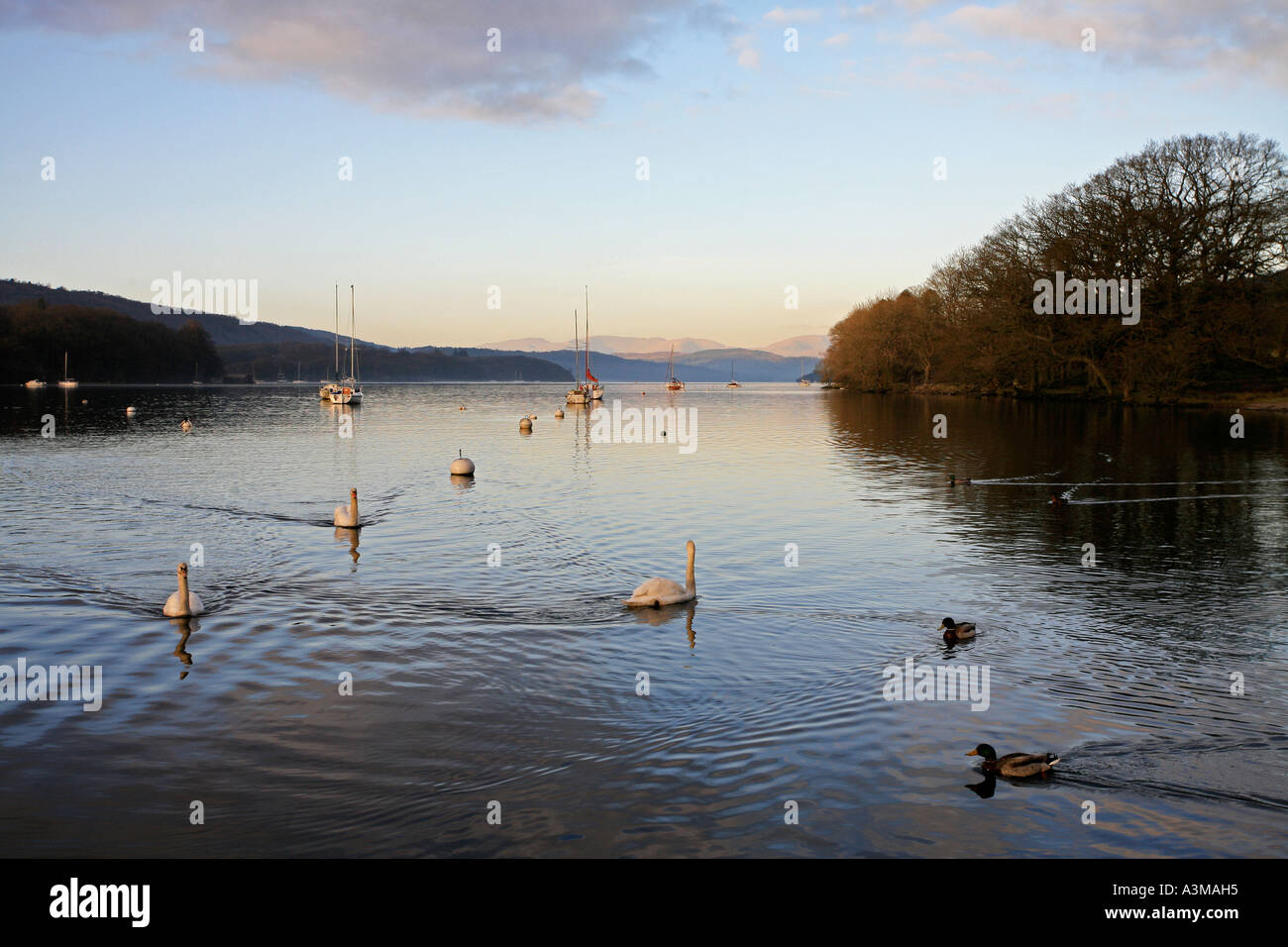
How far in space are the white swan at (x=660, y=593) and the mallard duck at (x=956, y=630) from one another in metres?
5.28

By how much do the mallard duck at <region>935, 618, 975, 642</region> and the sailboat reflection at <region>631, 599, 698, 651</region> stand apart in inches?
182

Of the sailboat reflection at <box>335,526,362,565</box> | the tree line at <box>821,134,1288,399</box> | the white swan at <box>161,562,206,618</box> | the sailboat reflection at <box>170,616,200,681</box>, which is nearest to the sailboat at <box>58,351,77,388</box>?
the tree line at <box>821,134,1288,399</box>

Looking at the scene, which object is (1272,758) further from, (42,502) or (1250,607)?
(42,502)

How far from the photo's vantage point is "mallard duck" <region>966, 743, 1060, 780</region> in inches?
452

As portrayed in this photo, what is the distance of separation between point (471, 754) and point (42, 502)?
29.7m

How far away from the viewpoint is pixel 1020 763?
1152cm

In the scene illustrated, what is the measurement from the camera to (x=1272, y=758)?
39.4 feet

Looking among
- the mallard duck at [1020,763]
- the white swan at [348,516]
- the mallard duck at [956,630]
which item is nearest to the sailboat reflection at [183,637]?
the white swan at [348,516]

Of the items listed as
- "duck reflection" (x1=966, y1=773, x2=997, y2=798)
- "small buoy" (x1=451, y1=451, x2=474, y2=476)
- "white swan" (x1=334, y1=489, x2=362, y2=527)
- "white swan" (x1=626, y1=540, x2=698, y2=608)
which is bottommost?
"duck reflection" (x1=966, y1=773, x2=997, y2=798)

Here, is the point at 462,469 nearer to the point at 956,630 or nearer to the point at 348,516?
the point at 348,516

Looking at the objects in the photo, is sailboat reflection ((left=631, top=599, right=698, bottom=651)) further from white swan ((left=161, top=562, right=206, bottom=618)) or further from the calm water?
white swan ((left=161, top=562, right=206, bottom=618))

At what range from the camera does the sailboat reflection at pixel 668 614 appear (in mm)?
19047
